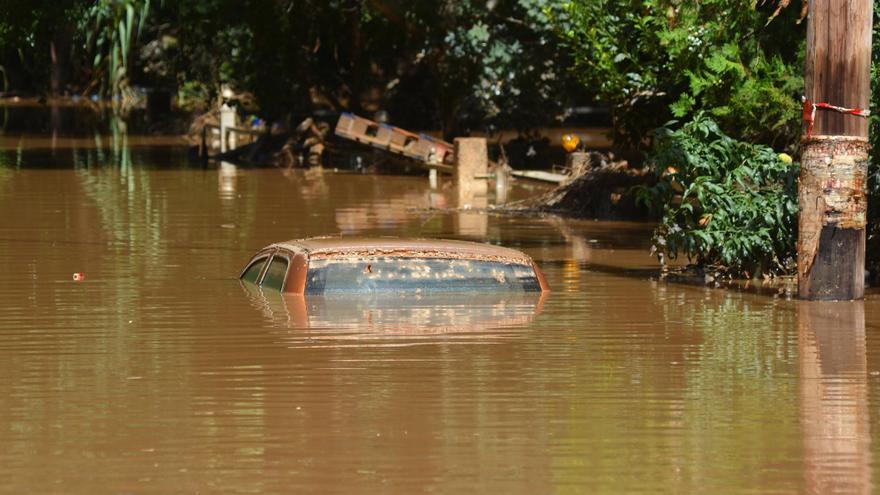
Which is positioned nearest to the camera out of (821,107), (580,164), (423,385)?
(423,385)

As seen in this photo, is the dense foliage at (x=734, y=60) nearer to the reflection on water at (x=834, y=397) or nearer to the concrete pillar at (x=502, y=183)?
the reflection on water at (x=834, y=397)

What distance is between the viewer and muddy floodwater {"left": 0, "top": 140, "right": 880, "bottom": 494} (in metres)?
8.39

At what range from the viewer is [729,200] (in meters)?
16.2

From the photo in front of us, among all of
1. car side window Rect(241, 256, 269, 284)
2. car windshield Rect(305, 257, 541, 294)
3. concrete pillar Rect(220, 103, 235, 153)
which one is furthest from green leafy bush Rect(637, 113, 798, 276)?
concrete pillar Rect(220, 103, 235, 153)

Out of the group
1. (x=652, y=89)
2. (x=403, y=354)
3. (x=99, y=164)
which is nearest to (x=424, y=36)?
(x=99, y=164)

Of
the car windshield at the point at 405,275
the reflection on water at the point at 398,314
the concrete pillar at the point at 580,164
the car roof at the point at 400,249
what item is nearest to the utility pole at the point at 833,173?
the reflection on water at the point at 398,314

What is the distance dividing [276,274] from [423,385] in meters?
4.87

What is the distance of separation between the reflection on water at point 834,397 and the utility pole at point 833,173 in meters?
0.29

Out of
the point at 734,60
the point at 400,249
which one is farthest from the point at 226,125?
the point at 400,249

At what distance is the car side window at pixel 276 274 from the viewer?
15.0 metres

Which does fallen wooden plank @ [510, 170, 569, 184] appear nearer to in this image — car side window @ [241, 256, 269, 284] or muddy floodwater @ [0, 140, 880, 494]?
muddy floodwater @ [0, 140, 880, 494]

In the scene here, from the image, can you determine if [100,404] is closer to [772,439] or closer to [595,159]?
[772,439]

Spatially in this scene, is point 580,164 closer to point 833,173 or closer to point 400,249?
point 833,173

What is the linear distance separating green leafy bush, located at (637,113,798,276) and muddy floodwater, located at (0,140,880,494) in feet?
1.81
